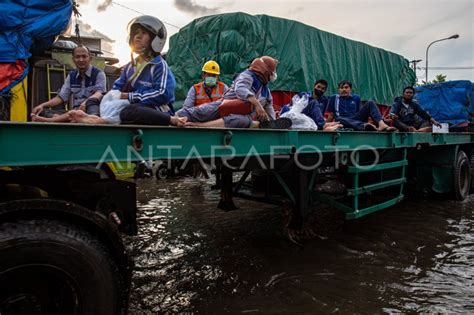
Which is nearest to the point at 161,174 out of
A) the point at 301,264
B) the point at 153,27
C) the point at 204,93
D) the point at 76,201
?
the point at 204,93

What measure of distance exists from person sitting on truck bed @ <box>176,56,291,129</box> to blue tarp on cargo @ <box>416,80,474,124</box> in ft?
26.7

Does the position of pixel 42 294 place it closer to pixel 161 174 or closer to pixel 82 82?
pixel 82 82

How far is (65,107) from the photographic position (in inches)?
201

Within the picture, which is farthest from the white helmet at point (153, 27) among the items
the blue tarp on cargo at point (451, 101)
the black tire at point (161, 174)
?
the blue tarp on cargo at point (451, 101)

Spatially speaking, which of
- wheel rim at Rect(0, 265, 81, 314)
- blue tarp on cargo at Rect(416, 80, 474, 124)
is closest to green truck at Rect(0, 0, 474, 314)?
wheel rim at Rect(0, 265, 81, 314)

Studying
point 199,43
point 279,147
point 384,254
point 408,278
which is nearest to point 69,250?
point 279,147

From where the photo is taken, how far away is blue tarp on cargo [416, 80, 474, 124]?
9.38 metres

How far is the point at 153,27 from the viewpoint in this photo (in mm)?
2676

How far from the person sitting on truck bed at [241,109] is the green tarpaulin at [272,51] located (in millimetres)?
4560

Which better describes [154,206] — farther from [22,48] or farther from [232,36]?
[232,36]

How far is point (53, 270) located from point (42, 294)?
198mm

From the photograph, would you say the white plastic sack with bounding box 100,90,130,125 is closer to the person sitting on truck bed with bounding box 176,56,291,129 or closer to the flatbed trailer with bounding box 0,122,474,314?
the flatbed trailer with bounding box 0,122,474,314

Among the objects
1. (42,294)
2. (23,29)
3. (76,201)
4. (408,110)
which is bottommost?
(42,294)

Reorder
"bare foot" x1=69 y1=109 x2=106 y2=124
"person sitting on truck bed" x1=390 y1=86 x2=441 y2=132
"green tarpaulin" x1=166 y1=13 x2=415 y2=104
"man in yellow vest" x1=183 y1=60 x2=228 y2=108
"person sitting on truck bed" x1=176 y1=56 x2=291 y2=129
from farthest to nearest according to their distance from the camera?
1. "green tarpaulin" x1=166 y1=13 x2=415 y2=104
2. "person sitting on truck bed" x1=390 y1=86 x2=441 y2=132
3. "man in yellow vest" x1=183 y1=60 x2=228 y2=108
4. "person sitting on truck bed" x1=176 y1=56 x2=291 y2=129
5. "bare foot" x1=69 y1=109 x2=106 y2=124
